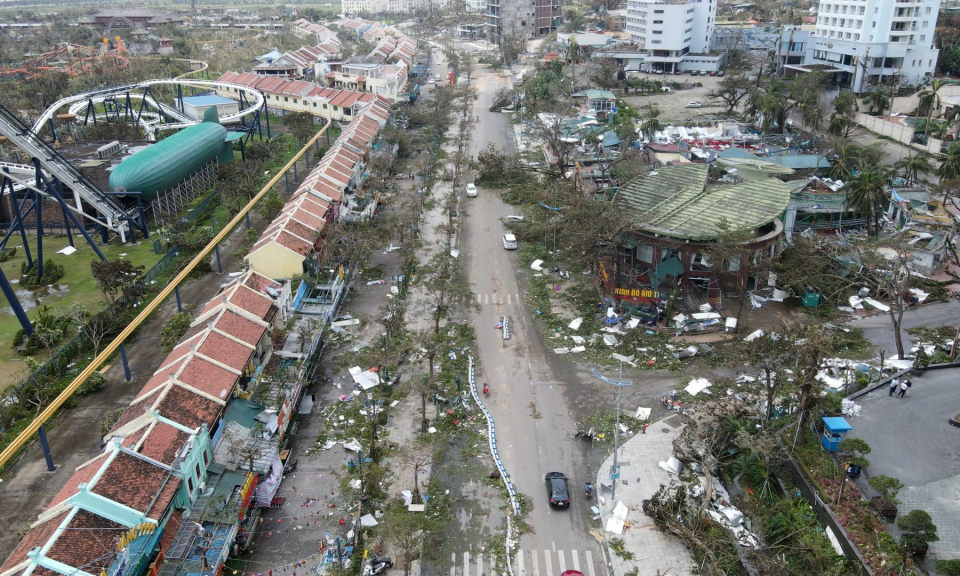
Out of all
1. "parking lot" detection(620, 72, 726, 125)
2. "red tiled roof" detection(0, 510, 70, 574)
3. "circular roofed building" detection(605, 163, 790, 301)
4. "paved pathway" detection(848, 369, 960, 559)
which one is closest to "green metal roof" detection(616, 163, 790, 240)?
"circular roofed building" detection(605, 163, 790, 301)

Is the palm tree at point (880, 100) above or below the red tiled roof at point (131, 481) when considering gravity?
above

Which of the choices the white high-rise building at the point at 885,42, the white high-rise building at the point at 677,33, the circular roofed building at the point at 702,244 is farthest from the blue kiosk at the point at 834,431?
the white high-rise building at the point at 677,33

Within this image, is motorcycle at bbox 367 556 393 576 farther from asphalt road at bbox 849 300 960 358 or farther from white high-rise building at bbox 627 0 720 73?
white high-rise building at bbox 627 0 720 73

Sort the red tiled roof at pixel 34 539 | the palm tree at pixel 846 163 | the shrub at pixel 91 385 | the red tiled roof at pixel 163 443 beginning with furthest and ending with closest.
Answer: the palm tree at pixel 846 163 < the shrub at pixel 91 385 < the red tiled roof at pixel 163 443 < the red tiled roof at pixel 34 539

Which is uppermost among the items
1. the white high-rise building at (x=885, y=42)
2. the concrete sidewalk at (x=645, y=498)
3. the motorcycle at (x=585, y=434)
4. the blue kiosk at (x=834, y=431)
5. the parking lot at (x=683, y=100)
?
the white high-rise building at (x=885, y=42)

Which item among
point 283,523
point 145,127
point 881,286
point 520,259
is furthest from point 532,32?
point 283,523

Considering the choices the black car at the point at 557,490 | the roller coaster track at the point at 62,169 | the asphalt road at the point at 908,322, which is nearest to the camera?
the black car at the point at 557,490

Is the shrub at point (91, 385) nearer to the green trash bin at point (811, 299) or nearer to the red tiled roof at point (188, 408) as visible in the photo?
the red tiled roof at point (188, 408)

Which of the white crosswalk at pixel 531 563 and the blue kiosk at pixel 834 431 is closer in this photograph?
the white crosswalk at pixel 531 563
